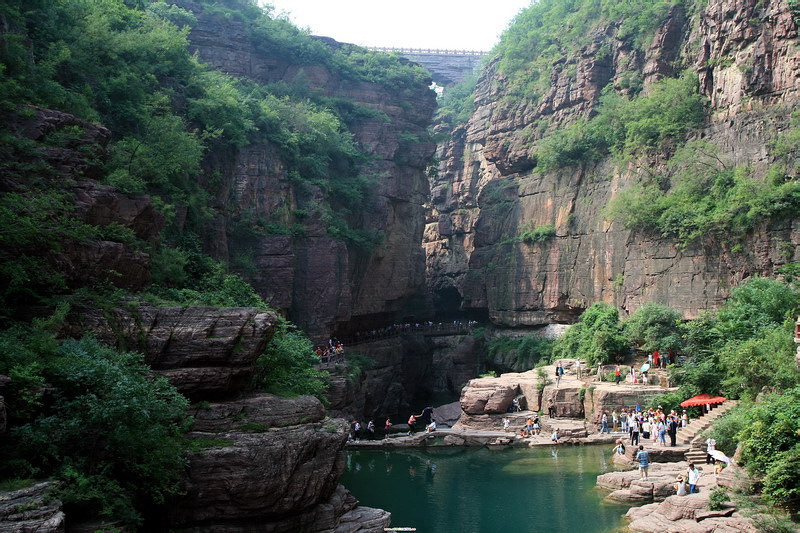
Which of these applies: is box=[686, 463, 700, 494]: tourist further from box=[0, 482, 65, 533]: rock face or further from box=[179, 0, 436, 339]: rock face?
box=[179, 0, 436, 339]: rock face

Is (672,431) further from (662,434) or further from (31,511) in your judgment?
(31,511)

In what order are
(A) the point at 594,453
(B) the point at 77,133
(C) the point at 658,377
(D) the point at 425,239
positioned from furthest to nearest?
(D) the point at 425,239, (C) the point at 658,377, (A) the point at 594,453, (B) the point at 77,133

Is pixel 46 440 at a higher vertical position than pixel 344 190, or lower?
lower

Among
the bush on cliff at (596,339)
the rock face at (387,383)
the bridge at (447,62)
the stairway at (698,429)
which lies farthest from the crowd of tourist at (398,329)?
the bridge at (447,62)

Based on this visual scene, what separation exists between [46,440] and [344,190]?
30261 mm

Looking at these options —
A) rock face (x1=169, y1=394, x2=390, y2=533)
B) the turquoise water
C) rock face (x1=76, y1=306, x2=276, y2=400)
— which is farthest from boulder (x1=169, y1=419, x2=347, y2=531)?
the turquoise water

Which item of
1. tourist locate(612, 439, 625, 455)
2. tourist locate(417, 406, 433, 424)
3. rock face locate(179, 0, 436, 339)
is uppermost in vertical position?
rock face locate(179, 0, 436, 339)

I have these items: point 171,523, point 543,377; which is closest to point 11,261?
point 171,523

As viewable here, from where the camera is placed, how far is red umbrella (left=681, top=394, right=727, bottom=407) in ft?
81.9

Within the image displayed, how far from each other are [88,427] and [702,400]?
20592mm

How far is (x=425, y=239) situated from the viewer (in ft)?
197

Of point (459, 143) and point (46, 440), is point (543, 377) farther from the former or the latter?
point (459, 143)

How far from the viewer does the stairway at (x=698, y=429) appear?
2265 centimetres

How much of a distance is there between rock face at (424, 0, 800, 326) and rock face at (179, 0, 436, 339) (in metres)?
5.60
